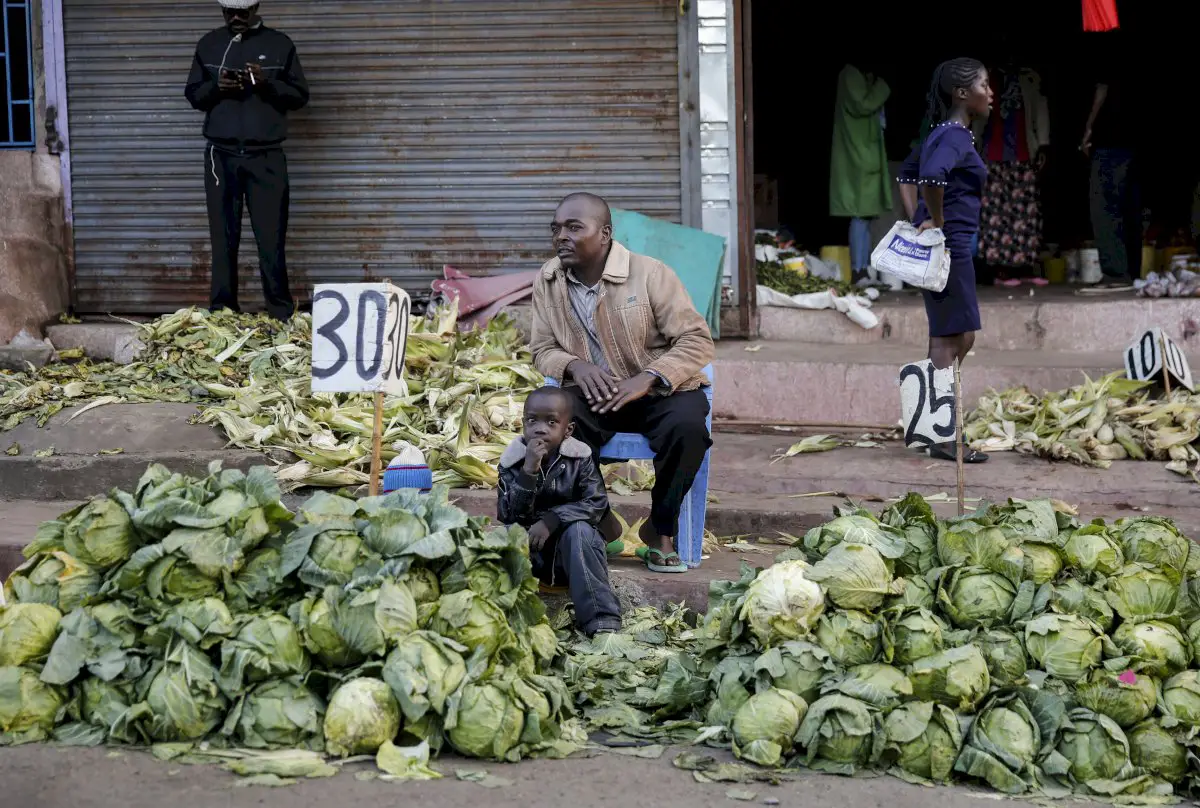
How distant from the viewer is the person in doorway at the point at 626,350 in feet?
16.5

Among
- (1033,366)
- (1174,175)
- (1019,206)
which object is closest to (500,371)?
(1033,366)

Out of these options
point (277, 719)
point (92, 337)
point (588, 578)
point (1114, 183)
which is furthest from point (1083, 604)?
point (1114, 183)

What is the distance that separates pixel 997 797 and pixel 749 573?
1026 mm

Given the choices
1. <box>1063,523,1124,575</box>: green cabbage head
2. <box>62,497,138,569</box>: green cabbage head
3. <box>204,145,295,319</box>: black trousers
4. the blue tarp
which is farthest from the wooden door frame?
<box>62,497,138,569</box>: green cabbage head

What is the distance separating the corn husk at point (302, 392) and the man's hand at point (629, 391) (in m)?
Result: 1.41

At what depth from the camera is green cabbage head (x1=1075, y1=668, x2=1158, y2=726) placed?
11.5ft

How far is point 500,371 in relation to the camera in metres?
7.46

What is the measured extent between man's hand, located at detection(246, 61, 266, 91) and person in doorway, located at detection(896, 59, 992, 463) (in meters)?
4.10

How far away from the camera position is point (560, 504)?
4676mm

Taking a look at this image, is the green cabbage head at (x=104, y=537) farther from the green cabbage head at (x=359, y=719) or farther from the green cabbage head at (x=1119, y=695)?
the green cabbage head at (x=1119, y=695)

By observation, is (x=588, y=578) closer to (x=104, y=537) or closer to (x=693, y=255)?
(x=104, y=537)

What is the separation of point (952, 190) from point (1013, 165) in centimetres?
563

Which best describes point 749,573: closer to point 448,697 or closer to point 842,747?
point 842,747

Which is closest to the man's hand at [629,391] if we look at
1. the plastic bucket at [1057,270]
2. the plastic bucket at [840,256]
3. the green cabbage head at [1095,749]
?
the green cabbage head at [1095,749]
